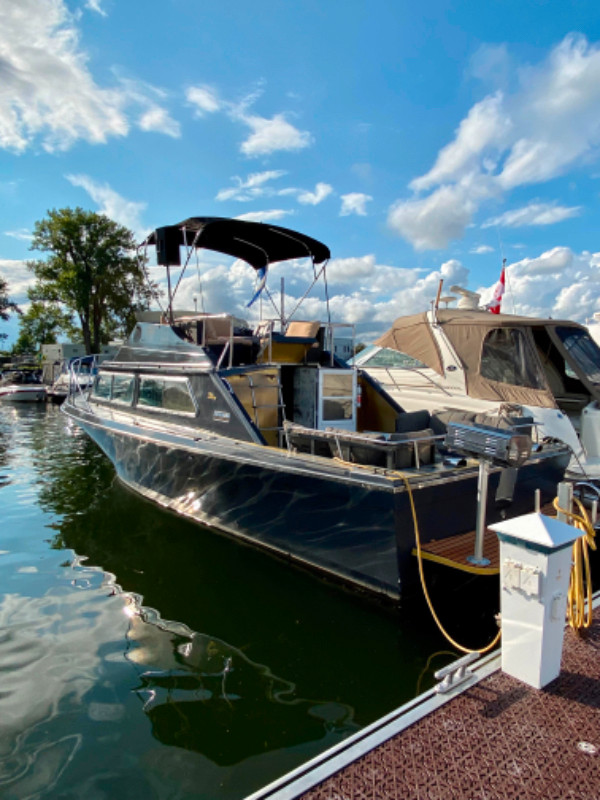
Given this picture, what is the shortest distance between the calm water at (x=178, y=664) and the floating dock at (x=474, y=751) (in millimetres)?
752

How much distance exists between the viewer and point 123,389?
8.51 metres

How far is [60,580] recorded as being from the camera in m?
5.46

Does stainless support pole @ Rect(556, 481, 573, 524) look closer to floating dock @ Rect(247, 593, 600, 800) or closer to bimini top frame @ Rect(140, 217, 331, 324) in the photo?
floating dock @ Rect(247, 593, 600, 800)

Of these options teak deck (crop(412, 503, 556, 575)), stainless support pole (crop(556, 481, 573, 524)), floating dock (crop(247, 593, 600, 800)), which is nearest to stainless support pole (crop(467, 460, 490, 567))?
teak deck (crop(412, 503, 556, 575))

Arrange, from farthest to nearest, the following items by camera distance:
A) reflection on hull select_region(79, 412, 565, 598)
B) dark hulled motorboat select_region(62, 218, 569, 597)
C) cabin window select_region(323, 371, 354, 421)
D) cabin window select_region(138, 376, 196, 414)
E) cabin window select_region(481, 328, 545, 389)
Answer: cabin window select_region(481, 328, 545, 389) → cabin window select_region(323, 371, 354, 421) → cabin window select_region(138, 376, 196, 414) → dark hulled motorboat select_region(62, 218, 569, 597) → reflection on hull select_region(79, 412, 565, 598)

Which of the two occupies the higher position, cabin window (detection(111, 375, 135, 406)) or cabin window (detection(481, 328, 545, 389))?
cabin window (detection(481, 328, 545, 389))

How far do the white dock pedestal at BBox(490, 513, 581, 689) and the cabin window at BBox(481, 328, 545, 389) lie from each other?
6.14m

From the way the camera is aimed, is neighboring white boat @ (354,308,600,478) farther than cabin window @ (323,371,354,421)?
Yes

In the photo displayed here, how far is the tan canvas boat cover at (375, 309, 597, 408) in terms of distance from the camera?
8.35 metres

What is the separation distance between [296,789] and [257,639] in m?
2.16

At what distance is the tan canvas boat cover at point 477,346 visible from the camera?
8352 mm

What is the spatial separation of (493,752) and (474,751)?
0.09 m

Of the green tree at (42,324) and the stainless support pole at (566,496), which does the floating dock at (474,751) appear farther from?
the green tree at (42,324)

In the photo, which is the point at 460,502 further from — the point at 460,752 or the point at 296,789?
the point at 296,789
